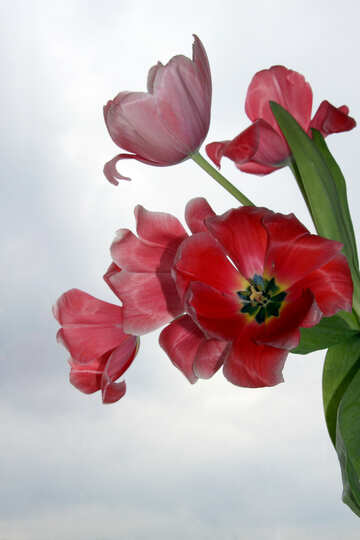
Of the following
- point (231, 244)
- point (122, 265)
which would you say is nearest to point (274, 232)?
point (231, 244)

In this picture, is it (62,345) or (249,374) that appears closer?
(249,374)

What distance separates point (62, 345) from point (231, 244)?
0.21 meters

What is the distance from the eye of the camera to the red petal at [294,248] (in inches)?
21.8

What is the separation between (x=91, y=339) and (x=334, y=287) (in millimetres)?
248

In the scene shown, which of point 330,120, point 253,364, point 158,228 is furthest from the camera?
point 330,120

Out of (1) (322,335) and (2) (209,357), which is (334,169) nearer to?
(1) (322,335)

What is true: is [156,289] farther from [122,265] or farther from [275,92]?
[275,92]

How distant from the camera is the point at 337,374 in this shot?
72cm

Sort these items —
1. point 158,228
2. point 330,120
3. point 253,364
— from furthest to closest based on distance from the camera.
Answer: point 330,120 → point 158,228 → point 253,364

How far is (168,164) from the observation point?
2.33ft

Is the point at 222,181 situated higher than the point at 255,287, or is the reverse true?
the point at 222,181

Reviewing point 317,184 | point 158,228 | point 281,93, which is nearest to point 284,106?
point 281,93

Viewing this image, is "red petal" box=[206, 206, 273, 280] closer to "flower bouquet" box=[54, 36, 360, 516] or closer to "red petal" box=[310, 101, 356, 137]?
"flower bouquet" box=[54, 36, 360, 516]

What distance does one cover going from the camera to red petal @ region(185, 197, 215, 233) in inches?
24.8
